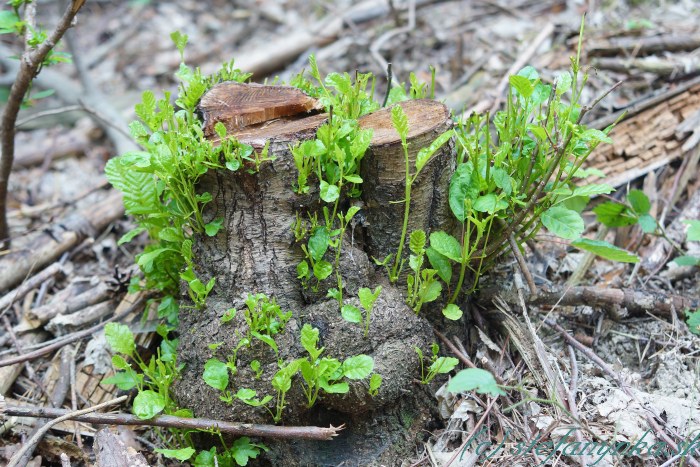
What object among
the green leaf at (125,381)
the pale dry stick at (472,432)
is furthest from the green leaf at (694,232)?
the green leaf at (125,381)

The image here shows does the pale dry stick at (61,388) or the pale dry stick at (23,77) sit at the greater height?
the pale dry stick at (23,77)

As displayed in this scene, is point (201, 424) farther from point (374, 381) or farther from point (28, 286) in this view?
point (28, 286)

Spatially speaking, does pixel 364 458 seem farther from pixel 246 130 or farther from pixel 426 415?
pixel 246 130

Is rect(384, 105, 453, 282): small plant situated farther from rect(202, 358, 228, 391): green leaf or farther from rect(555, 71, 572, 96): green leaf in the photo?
rect(202, 358, 228, 391): green leaf

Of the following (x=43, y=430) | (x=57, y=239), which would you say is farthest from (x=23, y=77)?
(x=43, y=430)

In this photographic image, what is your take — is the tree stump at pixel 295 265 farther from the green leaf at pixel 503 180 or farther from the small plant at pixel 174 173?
the green leaf at pixel 503 180

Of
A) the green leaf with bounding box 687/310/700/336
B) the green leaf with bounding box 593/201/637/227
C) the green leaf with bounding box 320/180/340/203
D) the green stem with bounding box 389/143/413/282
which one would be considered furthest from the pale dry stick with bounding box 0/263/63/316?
the green leaf with bounding box 687/310/700/336

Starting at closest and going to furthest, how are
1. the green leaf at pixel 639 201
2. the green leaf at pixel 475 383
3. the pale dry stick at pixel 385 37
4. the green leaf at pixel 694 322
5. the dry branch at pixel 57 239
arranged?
the green leaf at pixel 475 383, the green leaf at pixel 694 322, the green leaf at pixel 639 201, the dry branch at pixel 57 239, the pale dry stick at pixel 385 37
